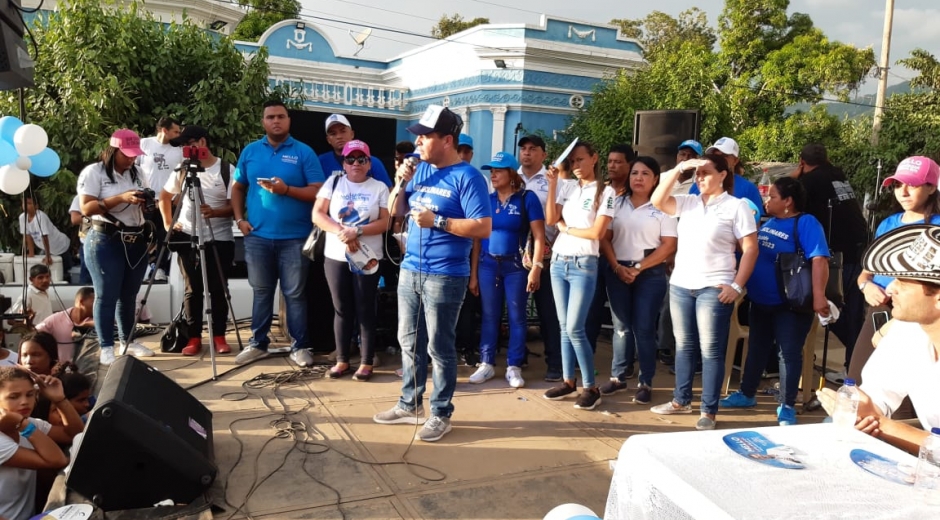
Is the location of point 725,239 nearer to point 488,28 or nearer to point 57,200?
point 57,200

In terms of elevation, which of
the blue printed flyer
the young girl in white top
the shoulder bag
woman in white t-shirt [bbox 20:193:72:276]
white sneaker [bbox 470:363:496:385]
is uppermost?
the shoulder bag

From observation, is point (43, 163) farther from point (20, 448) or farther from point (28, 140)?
point (20, 448)

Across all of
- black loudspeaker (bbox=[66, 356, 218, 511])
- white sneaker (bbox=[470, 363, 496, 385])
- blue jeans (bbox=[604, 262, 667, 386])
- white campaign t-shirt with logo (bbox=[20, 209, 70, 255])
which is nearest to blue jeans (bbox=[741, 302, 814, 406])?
blue jeans (bbox=[604, 262, 667, 386])

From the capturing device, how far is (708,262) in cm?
384

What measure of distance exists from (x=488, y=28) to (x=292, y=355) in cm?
1270

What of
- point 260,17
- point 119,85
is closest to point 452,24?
point 260,17

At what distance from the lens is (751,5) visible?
82.2ft

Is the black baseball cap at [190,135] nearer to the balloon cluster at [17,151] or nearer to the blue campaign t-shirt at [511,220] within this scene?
the balloon cluster at [17,151]

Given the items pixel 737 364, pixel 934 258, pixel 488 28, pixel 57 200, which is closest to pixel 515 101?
pixel 488 28

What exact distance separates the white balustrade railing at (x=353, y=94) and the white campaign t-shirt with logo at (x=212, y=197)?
1076cm

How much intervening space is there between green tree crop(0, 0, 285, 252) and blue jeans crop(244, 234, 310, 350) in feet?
15.7

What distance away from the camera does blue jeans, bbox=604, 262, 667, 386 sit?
4398 millimetres

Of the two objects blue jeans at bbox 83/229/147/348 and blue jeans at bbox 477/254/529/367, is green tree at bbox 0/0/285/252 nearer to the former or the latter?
blue jeans at bbox 83/229/147/348

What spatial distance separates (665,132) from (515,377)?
3.32 m
